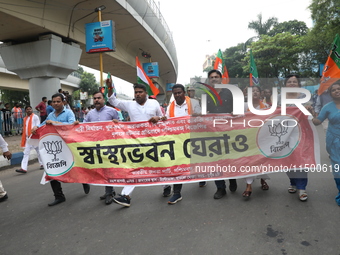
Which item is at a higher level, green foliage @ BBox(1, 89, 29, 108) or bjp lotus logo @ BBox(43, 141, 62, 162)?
green foliage @ BBox(1, 89, 29, 108)

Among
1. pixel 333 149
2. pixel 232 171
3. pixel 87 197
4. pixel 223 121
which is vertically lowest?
pixel 87 197

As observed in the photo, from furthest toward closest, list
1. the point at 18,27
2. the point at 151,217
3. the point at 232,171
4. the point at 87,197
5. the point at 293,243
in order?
the point at 18,27
the point at 87,197
the point at 232,171
the point at 151,217
the point at 293,243

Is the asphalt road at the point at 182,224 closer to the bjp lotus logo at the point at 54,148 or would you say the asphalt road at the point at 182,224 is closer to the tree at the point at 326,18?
the bjp lotus logo at the point at 54,148

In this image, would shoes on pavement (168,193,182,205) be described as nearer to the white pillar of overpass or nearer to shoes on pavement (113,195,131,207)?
shoes on pavement (113,195,131,207)

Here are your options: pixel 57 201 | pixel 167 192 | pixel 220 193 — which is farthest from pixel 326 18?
pixel 57 201

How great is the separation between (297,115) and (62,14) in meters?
10.8

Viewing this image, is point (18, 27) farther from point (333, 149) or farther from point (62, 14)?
point (333, 149)

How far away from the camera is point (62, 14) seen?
11180 mm

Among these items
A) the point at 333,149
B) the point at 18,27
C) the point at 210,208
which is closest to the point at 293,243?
the point at 210,208

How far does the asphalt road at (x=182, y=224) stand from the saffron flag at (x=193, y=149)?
1.36ft

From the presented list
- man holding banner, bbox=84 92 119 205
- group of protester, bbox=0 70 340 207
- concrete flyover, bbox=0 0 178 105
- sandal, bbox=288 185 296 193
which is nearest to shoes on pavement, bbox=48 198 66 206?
group of protester, bbox=0 70 340 207

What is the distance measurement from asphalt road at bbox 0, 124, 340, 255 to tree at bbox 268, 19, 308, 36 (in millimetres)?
38054

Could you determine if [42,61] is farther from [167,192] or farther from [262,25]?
[262,25]

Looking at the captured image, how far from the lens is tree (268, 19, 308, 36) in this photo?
37.4m
